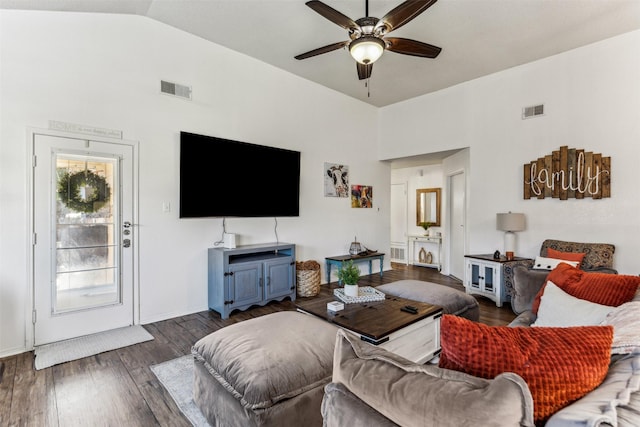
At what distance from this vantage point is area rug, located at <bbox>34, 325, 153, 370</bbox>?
265cm

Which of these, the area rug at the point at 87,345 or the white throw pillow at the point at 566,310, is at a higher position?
the white throw pillow at the point at 566,310

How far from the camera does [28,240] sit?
111 inches

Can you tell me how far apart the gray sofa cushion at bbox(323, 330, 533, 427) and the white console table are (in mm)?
6229

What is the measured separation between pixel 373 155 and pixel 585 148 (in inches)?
128

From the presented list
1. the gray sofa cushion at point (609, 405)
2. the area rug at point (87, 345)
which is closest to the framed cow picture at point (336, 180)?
the area rug at point (87, 345)

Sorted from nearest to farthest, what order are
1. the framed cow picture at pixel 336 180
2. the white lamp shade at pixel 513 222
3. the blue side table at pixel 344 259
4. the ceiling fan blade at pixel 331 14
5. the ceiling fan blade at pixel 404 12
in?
1. the ceiling fan blade at pixel 404 12
2. the ceiling fan blade at pixel 331 14
3. the white lamp shade at pixel 513 222
4. the blue side table at pixel 344 259
5. the framed cow picture at pixel 336 180

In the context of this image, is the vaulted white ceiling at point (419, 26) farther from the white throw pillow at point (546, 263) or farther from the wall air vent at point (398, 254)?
the wall air vent at point (398, 254)

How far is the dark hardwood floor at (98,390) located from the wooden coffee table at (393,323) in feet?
3.87

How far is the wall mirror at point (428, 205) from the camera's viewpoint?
22.9 feet

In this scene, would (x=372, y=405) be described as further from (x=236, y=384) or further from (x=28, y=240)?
(x=28, y=240)

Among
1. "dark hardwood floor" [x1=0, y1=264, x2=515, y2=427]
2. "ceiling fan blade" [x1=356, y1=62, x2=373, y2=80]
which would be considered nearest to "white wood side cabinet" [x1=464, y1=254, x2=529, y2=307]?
"ceiling fan blade" [x1=356, y1=62, x2=373, y2=80]

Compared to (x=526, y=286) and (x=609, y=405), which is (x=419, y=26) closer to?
(x=526, y=286)

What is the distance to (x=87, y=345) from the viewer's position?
9.53 feet

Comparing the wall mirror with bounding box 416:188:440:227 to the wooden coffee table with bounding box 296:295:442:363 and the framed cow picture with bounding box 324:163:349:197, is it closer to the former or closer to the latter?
the framed cow picture with bounding box 324:163:349:197
